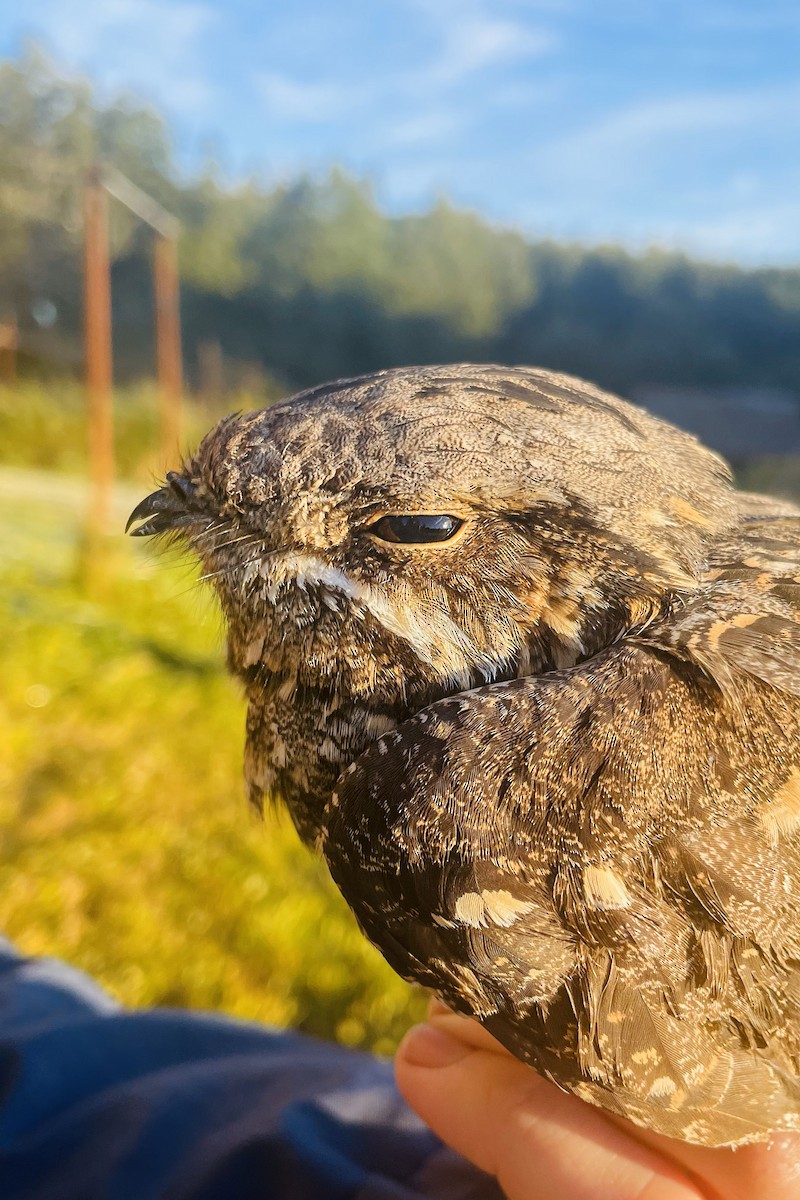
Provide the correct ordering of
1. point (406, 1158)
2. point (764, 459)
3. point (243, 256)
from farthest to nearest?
point (243, 256), point (764, 459), point (406, 1158)

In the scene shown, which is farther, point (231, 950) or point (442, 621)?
point (231, 950)

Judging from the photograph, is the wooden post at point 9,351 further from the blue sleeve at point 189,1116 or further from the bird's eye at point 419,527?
the bird's eye at point 419,527

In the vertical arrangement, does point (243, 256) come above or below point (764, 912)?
above

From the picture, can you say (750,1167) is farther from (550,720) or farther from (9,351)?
(9,351)

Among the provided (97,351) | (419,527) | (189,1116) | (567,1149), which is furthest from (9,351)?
(567,1149)

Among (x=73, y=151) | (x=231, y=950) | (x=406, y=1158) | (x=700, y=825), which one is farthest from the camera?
(x=73, y=151)

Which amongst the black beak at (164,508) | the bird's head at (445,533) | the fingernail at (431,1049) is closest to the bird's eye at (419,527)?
the bird's head at (445,533)

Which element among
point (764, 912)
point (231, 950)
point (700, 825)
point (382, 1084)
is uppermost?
point (700, 825)

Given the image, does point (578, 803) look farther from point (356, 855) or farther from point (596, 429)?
point (596, 429)

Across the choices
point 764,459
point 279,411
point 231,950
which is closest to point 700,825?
point 279,411
